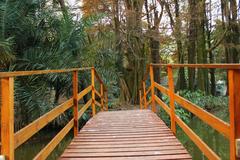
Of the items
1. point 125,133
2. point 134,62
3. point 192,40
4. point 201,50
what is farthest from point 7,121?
point 201,50

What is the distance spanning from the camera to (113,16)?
10.8 m

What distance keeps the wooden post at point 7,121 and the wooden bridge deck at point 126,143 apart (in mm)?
1157

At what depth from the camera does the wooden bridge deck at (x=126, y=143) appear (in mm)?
2799

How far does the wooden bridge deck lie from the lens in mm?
2799

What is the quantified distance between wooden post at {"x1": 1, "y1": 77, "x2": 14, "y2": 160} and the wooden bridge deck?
116cm

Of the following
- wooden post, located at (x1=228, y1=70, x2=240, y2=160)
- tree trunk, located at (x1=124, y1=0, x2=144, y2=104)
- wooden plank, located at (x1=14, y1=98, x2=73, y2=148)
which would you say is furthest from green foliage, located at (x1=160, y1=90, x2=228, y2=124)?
wooden post, located at (x1=228, y1=70, x2=240, y2=160)

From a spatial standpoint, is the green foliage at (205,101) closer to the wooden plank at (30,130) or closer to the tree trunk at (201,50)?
the tree trunk at (201,50)

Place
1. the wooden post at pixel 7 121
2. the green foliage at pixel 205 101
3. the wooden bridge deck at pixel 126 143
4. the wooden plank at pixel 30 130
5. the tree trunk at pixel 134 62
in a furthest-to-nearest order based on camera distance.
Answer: the tree trunk at pixel 134 62 → the green foliage at pixel 205 101 → the wooden bridge deck at pixel 126 143 → the wooden plank at pixel 30 130 → the wooden post at pixel 7 121

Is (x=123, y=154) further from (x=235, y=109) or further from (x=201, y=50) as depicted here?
(x=201, y=50)

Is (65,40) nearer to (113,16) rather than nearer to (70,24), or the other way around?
(70,24)

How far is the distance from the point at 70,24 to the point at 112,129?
482 cm

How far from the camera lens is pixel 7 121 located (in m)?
1.67

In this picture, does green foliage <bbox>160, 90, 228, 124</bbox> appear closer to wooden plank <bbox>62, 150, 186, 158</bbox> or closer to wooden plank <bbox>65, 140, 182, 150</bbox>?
wooden plank <bbox>65, 140, 182, 150</bbox>

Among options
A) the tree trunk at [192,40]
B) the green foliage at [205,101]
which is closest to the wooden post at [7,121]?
the green foliage at [205,101]
